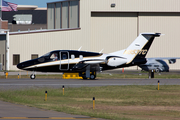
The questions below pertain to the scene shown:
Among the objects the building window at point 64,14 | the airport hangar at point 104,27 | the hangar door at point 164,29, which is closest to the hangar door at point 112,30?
the airport hangar at point 104,27

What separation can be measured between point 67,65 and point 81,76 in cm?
205

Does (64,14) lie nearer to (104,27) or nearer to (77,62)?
(104,27)

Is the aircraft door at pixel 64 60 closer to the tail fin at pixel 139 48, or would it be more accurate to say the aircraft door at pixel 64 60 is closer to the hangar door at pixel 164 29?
the tail fin at pixel 139 48

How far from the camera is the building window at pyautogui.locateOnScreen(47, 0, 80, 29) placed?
54469 mm

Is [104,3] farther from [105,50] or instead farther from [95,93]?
[95,93]

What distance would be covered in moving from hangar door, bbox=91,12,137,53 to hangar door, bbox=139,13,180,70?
191cm

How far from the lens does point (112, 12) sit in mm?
54812

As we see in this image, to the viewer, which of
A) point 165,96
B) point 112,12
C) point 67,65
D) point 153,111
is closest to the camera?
point 153,111

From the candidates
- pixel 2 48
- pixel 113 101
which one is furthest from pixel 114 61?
pixel 2 48

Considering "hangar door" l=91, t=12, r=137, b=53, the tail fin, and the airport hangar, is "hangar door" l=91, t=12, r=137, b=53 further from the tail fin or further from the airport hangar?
→ the tail fin

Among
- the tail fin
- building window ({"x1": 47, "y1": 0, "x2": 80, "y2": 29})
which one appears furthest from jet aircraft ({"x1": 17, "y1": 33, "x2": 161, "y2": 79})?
building window ({"x1": 47, "y1": 0, "x2": 80, "y2": 29})

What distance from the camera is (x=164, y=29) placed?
56.1 metres

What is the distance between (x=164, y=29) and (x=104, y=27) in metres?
10.6

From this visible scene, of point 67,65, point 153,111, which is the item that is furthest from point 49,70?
point 153,111
